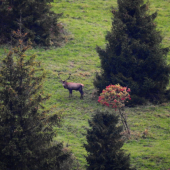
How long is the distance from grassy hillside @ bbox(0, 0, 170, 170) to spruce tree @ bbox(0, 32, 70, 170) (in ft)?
9.02

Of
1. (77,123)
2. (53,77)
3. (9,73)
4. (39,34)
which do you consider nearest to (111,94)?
(77,123)

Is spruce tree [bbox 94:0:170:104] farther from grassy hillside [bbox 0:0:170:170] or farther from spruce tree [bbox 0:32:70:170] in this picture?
spruce tree [bbox 0:32:70:170]

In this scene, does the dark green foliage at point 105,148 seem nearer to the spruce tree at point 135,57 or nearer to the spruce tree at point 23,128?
the spruce tree at point 23,128

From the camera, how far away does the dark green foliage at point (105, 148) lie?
1522cm

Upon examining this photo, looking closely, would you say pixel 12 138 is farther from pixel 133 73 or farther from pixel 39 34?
pixel 39 34

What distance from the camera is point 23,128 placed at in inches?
640

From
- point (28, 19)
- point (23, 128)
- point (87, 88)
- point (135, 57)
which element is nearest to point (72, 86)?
point (87, 88)

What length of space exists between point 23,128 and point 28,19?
66.8 feet

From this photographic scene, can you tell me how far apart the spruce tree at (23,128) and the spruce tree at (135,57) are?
9752 mm

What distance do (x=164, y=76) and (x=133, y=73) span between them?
2499 mm

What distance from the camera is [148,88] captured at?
24.6 meters

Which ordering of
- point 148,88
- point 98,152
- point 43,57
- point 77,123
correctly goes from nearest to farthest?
point 98,152 < point 77,123 < point 148,88 < point 43,57

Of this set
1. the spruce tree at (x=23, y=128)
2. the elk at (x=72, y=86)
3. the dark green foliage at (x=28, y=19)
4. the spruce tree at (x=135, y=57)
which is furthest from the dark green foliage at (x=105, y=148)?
the dark green foliage at (x=28, y=19)

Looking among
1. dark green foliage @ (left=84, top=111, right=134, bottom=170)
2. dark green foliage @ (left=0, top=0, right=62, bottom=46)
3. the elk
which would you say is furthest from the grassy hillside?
dark green foliage @ (left=84, top=111, right=134, bottom=170)
